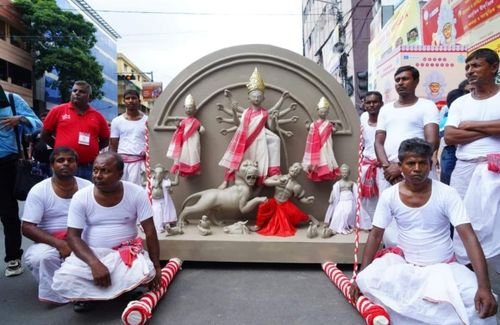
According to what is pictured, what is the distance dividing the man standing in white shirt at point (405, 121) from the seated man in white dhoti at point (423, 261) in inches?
24.4

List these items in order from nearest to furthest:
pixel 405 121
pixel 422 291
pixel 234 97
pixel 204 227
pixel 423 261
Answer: pixel 422 291 → pixel 423 261 → pixel 405 121 → pixel 204 227 → pixel 234 97

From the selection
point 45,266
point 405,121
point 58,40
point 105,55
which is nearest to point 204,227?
point 45,266

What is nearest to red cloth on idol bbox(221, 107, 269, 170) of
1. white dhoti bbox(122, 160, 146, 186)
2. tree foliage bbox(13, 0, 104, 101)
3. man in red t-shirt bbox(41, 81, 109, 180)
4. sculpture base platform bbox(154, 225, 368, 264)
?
sculpture base platform bbox(154, 225, 368, 264)

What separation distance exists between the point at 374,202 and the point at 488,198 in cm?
155

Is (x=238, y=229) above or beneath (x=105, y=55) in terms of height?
beneath

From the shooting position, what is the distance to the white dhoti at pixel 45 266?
283cm

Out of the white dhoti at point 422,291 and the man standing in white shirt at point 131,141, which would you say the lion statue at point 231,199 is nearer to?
the man standing in white shirt at point 131,141

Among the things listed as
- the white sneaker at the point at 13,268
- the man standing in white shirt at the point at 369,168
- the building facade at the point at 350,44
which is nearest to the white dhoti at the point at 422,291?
the man standing in white shirt at the point at 369,168

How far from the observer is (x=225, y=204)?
4180mm

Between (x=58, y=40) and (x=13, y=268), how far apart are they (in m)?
21.1

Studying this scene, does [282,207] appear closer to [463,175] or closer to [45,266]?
[463,175]

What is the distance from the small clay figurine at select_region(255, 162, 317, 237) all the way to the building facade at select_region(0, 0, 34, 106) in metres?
19.0

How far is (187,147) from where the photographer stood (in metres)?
4.42

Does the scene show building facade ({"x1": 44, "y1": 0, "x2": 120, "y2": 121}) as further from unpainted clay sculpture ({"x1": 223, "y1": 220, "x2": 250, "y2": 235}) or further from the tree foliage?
unpainted clay sculpture ({"x1": 223, "y1": 220, "x2": 250, "y2": 235})
